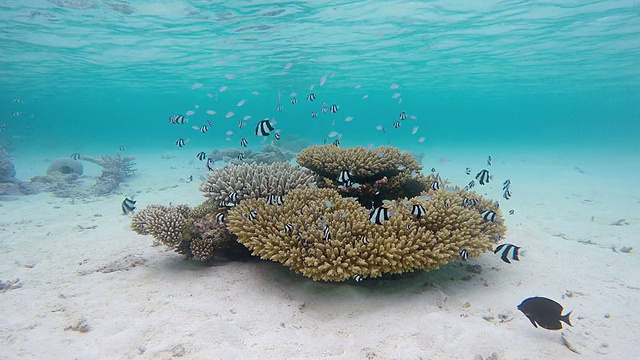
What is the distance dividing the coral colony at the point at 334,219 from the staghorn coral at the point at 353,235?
0.02 m

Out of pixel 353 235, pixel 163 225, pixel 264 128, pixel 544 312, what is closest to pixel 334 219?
pixel 353 235

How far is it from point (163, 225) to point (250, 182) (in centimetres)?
180

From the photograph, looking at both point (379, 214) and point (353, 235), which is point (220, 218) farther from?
point (379, 214)

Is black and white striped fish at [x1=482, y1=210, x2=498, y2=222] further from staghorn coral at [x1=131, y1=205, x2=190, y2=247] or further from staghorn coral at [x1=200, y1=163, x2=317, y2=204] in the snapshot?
staghorn coral at [x1=131, y1=205, x2=190, y2=247]

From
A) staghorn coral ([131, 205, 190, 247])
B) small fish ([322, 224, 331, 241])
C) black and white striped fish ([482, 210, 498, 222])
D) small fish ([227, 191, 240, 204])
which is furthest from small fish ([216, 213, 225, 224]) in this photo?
black and white striped fish ([482, 210, 498, 222])

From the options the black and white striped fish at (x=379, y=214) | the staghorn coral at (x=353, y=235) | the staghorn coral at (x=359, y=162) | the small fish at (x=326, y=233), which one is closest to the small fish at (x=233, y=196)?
the staghorn coral at (x=353, y=235)

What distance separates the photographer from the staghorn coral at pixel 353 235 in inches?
186

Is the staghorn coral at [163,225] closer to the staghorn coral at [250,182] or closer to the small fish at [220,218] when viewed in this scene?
the small fish at [220,218]

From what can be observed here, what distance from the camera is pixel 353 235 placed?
5.12 m

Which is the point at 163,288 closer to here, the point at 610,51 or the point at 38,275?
the point at 38,275

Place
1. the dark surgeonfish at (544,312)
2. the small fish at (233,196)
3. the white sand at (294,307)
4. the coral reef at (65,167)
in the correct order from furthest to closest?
the coral reef at (65,167) < the small fish at (233,196) < the white sand at (294,307) < the dark surgeonfish at (544,312)

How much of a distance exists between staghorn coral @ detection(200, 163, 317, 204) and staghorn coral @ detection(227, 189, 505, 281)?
547 millimetres

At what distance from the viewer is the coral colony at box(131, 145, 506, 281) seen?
4805 mm

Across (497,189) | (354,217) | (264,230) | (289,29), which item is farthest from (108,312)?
(289,29)
